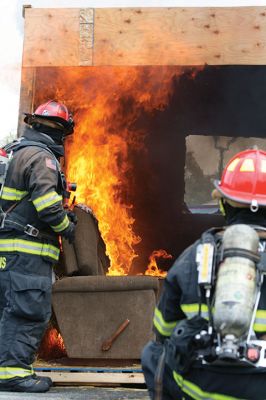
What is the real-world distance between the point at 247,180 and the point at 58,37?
462cm

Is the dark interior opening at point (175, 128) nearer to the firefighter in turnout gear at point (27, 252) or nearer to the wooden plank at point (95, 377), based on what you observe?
the firefighter in turnout gear at point (27, 252)

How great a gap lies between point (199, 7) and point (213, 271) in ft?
15.9

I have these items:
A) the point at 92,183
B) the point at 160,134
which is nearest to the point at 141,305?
the point at 92,183

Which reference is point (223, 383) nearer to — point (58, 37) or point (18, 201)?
point (18, 201)

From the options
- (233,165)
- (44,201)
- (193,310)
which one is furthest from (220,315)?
(44,201)

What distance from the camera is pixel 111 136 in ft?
27.4

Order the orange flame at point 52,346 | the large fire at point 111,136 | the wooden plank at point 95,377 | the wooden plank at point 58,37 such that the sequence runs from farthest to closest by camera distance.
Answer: the large fire at point 111,136 < the wooden plank at point 58,37 < the orange flame at point 52,346 < the wooden plank at point 95,377

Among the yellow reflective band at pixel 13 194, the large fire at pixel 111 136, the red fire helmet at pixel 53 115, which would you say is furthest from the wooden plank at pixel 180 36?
the yellow reflective band at pixel 13 194

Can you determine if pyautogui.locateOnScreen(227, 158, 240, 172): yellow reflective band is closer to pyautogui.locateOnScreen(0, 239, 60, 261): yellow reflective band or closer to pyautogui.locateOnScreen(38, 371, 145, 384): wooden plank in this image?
pyautogui.locateOnScreen(0, 239, 60, 261): yellow reflective band

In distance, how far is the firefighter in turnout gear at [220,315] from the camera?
2.44 metres

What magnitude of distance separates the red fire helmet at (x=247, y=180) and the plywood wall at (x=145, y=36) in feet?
13.5

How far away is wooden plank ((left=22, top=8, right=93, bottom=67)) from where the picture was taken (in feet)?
23.0

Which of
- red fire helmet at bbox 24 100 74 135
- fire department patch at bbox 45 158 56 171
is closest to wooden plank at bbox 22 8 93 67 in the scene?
red fire helmet at bbox 24 100 74 135

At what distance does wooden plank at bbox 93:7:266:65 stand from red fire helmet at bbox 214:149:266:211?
4.11 meters
